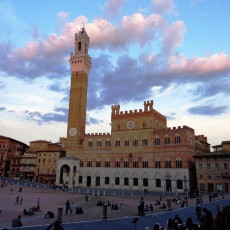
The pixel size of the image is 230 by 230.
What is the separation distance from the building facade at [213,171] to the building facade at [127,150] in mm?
2583

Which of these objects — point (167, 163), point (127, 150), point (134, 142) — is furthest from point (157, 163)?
point (127, 150)

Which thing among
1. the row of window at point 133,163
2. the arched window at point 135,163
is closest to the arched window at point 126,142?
the row of window at point 133,163

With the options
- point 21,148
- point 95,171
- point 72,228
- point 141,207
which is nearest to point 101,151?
point 95,171

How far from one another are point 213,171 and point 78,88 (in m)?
38.6

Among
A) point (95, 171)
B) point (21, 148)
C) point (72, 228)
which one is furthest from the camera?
point (21, 148)

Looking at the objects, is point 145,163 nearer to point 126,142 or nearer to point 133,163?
point 133,163

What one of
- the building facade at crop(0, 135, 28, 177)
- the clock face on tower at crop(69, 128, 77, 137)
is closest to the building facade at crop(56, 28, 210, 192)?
the clock face on tower at crop(69, 128, 77, 137)

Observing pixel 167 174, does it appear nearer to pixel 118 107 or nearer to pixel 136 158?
pixel 136 158

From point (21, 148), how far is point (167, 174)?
160 ft

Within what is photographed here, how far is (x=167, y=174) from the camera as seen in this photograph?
50469 mm

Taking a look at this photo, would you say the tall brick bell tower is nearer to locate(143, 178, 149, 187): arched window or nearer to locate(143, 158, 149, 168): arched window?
locate(143, 158, 149, 168): arched window

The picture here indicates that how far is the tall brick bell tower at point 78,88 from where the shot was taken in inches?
2527

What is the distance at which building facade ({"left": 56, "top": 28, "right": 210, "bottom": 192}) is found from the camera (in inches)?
1972

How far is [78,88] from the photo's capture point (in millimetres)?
66500
